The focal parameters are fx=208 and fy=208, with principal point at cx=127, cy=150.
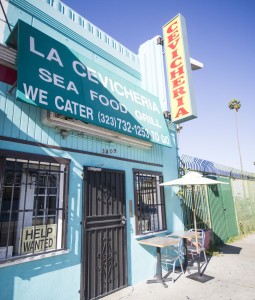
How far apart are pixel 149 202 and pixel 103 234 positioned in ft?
6.63

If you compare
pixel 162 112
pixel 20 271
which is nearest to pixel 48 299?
pixel 20 271

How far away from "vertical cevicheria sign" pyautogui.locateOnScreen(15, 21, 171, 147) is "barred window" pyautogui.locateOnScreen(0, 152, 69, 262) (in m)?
1.10

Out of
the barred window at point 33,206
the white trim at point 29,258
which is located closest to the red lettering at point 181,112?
the barred window at point 33,206

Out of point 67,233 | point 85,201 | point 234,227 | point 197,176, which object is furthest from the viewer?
point 234,227

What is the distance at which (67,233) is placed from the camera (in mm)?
4086

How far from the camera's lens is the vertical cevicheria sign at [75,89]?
3.54m

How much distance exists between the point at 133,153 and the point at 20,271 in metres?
3.76

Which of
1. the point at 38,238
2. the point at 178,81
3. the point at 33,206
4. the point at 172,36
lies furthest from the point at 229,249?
the point at 172,36

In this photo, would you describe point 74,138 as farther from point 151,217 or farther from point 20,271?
point 151,217

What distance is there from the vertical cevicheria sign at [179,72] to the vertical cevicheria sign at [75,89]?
3.21ft

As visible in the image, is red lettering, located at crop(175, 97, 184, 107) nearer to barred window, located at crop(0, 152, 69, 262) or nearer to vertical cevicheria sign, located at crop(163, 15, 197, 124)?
vertical cevicheria sign, located at crop(163, 15, 197, 124)

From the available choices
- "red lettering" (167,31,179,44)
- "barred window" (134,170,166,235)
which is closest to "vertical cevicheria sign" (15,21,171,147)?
"barred window" (134,170,166,235)

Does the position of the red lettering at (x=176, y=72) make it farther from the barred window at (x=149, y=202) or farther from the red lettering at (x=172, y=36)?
the barred window at (x=149, y=202)

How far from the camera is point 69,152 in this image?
14.6 ft
